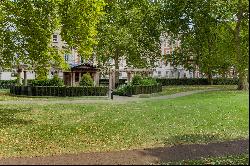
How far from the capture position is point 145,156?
1180cm

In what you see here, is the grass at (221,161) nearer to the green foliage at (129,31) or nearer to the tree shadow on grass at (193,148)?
the tree shadow on grass at (193,148)

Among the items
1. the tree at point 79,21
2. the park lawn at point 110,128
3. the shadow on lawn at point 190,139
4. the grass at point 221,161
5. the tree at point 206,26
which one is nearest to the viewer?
the grass at point 221,161

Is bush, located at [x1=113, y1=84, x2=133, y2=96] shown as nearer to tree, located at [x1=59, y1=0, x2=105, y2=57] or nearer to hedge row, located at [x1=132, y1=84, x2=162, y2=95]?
hedge row, located at [x1=132, y1=84, x2=162, y2=95]

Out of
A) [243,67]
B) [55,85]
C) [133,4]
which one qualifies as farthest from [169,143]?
[133,4]

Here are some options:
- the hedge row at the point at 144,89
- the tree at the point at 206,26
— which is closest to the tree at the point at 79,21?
the tree at the point at 206,26

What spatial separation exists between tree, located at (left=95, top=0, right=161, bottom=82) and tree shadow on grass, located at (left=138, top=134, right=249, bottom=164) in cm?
4348

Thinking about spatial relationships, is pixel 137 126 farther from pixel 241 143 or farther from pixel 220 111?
pixel 220 111

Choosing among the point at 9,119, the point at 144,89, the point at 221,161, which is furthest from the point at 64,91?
the point at 221,161

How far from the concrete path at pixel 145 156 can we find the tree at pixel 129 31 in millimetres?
45092

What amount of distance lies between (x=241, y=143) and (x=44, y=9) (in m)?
9.45

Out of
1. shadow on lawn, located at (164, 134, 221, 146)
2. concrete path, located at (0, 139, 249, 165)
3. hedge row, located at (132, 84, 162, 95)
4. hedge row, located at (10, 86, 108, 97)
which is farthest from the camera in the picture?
hedge row, located at (132, 84, 162, 95)

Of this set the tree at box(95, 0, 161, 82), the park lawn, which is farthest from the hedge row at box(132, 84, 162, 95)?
the tree at box(95, 0, 161, 82)

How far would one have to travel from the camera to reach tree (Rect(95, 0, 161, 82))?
58125mm

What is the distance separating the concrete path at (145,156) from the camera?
1089 centimetres
